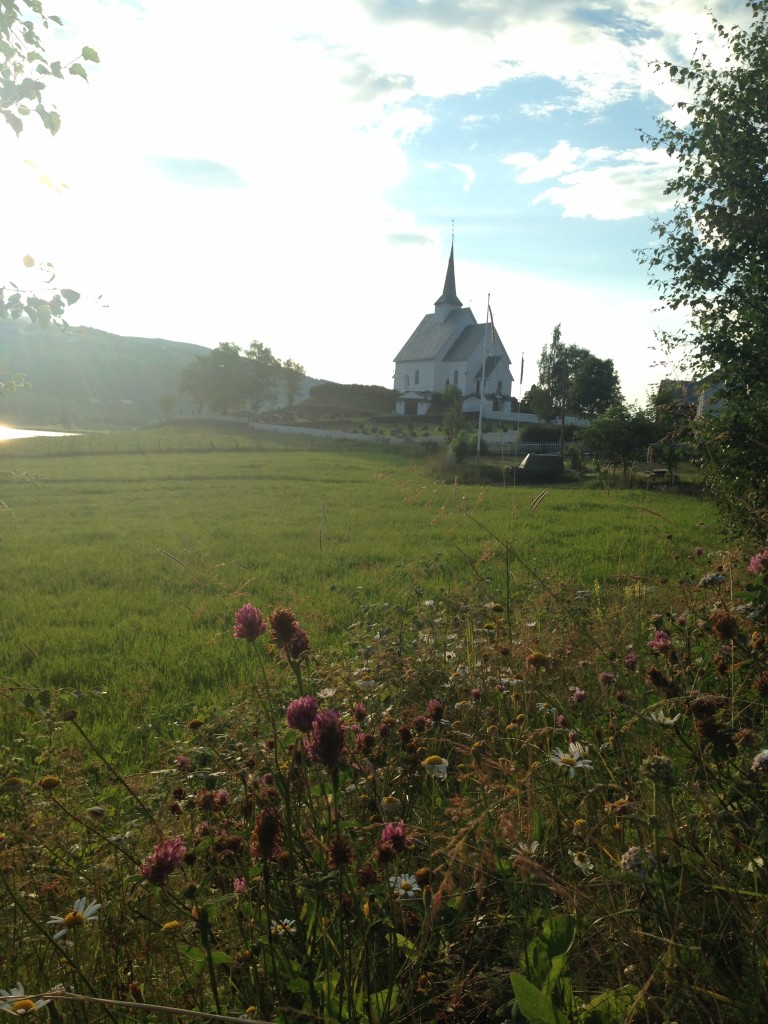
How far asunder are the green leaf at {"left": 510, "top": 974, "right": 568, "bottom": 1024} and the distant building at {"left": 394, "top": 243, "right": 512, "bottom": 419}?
221 feet

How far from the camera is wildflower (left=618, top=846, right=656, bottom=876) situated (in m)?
1.43

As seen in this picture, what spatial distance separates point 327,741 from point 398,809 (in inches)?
27.9

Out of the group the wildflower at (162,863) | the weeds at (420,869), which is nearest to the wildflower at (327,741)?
the weeds at (420,869)

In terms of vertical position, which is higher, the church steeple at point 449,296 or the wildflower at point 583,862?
the church steeple at point 449,296

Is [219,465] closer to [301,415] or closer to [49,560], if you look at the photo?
[49,560]

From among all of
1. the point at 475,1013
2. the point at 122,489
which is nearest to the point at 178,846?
the point at 475,1013

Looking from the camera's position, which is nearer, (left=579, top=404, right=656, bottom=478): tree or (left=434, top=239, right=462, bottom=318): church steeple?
(left=579, top=404, right=656, bottom=478): tree

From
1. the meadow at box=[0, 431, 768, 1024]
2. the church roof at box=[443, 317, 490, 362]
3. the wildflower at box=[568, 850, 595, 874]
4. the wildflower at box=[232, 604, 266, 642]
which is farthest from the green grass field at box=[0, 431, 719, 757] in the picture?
the church roof at box=[443, 317, 490, 362]

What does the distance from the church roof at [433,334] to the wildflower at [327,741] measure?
7843 cm

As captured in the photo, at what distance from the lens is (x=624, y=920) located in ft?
5.04

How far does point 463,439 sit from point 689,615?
28297 millimetres

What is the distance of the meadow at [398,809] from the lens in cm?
150

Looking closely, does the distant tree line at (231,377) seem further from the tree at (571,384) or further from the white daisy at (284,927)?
the white daisy at (284,927)

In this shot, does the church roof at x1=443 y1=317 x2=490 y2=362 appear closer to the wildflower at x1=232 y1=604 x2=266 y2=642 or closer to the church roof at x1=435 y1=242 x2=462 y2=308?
the church roof at x1=435 y1=242 x2=462 y2=308
